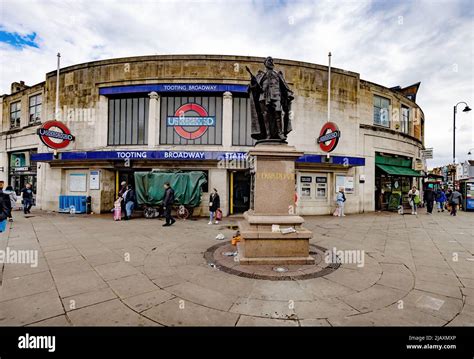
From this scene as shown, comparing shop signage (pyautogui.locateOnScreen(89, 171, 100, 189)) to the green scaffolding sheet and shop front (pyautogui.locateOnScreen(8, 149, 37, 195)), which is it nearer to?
the green scaffolding sheet

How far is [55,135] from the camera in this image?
13.4m

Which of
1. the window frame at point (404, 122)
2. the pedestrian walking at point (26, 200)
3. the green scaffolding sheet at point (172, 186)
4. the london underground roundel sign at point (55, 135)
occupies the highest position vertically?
the window frame at point (404, 122)

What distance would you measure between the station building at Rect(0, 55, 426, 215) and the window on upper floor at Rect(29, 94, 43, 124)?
54.8 inches

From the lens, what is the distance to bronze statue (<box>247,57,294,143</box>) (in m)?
5.77

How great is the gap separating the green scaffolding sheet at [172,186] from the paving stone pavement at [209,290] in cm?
595

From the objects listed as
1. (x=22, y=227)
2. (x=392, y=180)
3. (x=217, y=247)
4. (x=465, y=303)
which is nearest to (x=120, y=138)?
(x=22, y=227)

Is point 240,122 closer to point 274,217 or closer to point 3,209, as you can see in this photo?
point 274,217

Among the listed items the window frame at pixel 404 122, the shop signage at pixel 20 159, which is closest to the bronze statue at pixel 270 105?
the window frame at pixel 404 122

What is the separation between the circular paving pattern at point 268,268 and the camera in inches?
174

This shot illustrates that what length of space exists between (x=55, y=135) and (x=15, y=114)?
9.23 m

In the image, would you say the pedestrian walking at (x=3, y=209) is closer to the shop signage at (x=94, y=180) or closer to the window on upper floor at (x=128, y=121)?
the shop signage at (x=94, y=180)

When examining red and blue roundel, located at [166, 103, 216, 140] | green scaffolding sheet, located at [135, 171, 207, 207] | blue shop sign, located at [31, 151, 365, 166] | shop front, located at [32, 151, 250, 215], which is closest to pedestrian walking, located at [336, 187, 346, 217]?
blue shop sign, located at [31, 151, 365, 166]

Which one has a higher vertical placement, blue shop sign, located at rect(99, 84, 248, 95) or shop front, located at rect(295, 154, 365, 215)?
blue shop sign, located at rect(99, 84, 248, 95)

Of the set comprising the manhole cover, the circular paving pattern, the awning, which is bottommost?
the manhole cover
